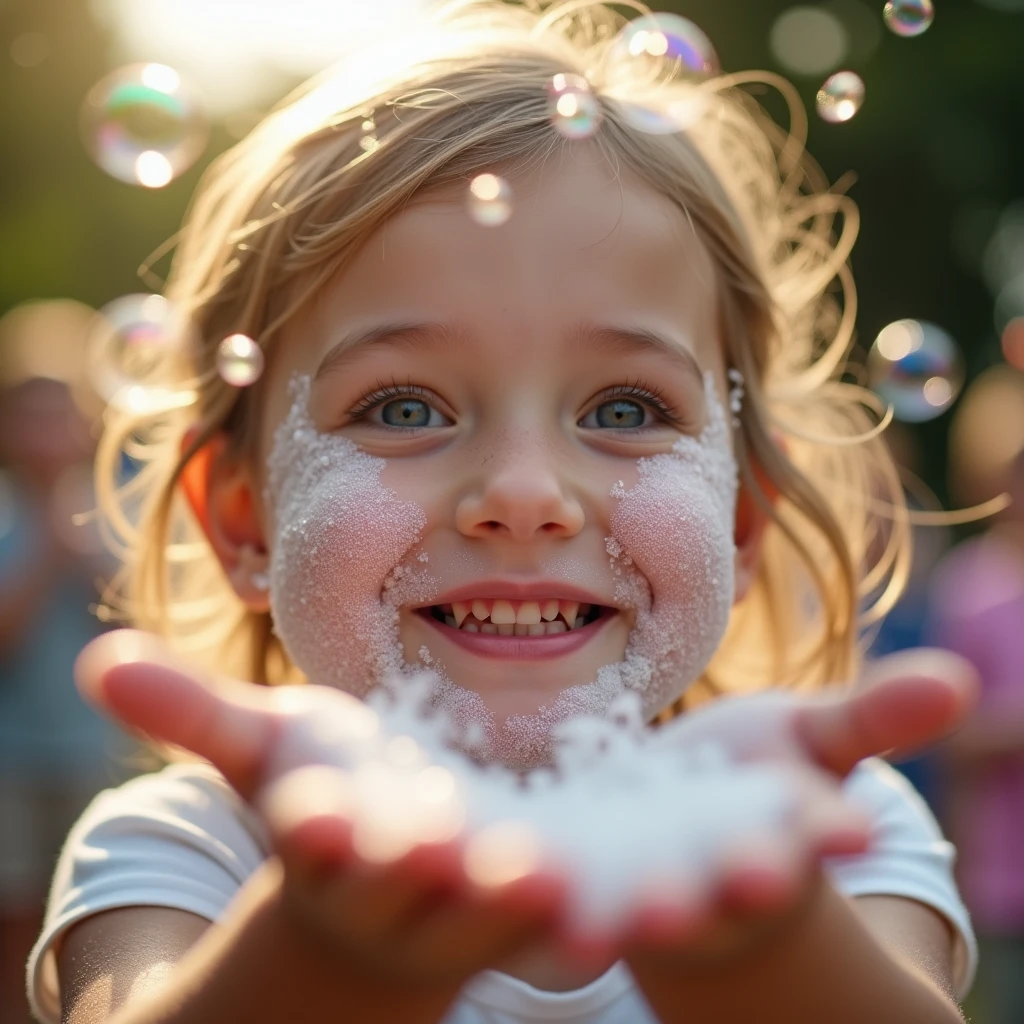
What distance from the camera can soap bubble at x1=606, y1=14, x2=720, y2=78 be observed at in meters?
1.78

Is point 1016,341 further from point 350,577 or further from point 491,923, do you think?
point 491,923

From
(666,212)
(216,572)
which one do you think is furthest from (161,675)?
(216,572)

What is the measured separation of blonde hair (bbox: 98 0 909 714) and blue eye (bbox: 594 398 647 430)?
0.81ft

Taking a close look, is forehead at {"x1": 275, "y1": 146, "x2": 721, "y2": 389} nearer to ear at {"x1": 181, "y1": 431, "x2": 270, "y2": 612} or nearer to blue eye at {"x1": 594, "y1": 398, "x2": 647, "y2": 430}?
blue eye at {"x1": 594, "y1": 398, "x2": 647, "y2": 430}

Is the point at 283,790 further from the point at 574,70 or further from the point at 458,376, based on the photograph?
the point at 574,70

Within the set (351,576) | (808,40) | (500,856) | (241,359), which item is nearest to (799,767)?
(500,856)

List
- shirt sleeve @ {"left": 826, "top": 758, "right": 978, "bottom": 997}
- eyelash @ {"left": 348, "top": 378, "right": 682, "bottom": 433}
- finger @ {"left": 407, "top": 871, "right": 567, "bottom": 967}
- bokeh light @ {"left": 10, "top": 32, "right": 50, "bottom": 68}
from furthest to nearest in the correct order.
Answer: bokeh light @ {"left": 10, "top": 32, "right": 50, "bottom": 68} < shirt sleeve @ {"left": 826, "top": 758, "right": 978, "bottom": 997} < eyelash @ {"left": 348, "top": 378, "right": 682, "bottom": 433} < finger @ {"left": 407, "top": 871, "right": 567, "bottom": 967}

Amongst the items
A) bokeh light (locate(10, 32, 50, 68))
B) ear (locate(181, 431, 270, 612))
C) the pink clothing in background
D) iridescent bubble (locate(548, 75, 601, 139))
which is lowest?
the pink clothing in background

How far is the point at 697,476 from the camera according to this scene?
153 centimetres

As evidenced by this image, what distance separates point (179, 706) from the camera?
2.50 feet

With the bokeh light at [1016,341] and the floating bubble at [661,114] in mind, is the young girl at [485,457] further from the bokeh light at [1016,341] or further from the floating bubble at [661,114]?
the bokeh light at [1016,341]

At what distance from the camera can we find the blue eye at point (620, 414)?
150 cm

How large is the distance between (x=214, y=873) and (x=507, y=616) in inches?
17.4

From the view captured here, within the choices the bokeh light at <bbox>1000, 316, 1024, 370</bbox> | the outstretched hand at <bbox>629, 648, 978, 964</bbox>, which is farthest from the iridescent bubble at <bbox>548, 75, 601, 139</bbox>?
the bokeh light at <bbox>1000, 316, 1024, 370</bbox>
